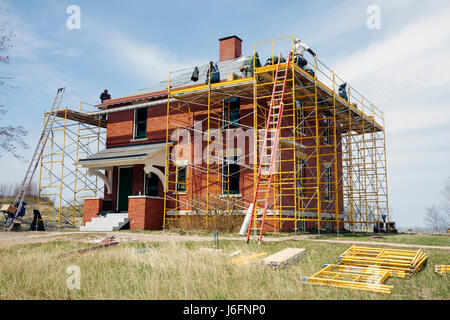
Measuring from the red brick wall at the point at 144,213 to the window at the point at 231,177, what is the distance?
3.62 metres

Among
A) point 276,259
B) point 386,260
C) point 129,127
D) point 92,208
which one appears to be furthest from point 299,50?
point 92,208

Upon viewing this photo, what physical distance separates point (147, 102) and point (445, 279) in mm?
18802

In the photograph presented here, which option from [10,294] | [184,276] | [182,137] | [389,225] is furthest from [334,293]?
[389,225]

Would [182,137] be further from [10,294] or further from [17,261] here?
[10,294]

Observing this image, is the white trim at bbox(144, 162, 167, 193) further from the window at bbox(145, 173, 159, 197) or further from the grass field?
the grass field

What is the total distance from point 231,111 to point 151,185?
6.08 m

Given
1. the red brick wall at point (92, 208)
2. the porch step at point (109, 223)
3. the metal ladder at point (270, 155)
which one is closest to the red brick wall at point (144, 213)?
the porch step at point (109, 223)

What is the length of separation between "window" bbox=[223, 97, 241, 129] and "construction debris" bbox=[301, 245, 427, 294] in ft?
38.2

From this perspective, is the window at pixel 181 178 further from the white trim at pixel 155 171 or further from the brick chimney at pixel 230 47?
the brick chimney at pixel 230 47

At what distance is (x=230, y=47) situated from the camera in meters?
25.5

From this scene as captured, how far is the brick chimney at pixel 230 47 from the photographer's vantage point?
25375mm

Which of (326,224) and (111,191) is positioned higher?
(111,191)

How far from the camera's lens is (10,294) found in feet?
19.6
